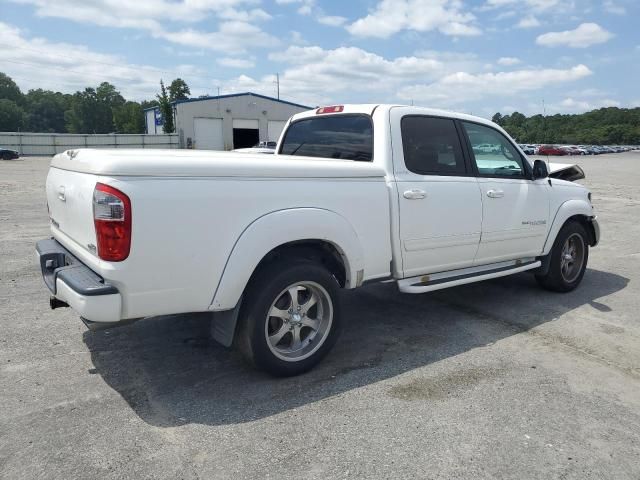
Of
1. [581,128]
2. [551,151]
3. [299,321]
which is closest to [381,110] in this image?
[299,321]

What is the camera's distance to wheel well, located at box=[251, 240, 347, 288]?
355 cm

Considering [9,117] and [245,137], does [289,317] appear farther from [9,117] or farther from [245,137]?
[9,117]

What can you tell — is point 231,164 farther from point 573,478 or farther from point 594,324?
point 594,324

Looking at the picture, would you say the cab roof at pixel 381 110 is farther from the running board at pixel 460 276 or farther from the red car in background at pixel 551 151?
the red car in background at pixel 551 151

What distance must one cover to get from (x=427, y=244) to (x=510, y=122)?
12340cm

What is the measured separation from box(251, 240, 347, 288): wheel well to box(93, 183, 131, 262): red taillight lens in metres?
0.91

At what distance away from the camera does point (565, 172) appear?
621cm

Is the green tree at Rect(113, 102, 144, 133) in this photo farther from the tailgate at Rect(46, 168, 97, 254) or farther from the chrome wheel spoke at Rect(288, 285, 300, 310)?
the chrome wheel spoke at Rect(288, 285, 300, 310)

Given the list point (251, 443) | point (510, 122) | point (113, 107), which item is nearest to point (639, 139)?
point (510, 122)

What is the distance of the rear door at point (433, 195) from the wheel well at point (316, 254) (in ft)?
1.88

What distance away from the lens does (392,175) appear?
4.07 metres

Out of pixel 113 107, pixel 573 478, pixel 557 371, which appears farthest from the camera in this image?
pixel 113 107

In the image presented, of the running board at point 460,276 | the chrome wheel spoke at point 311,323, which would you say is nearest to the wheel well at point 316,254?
the chrome wheel spoke at point 311,323

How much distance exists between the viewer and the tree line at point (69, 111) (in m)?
107
